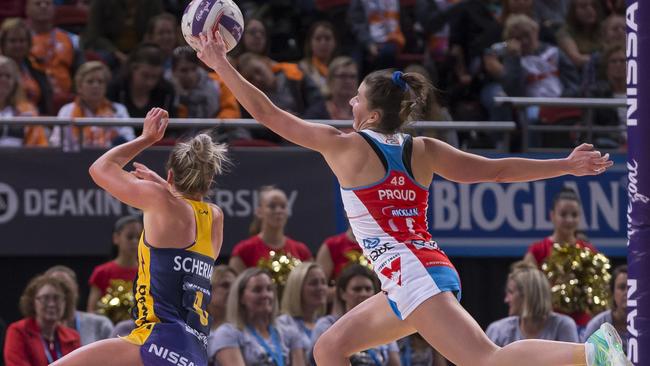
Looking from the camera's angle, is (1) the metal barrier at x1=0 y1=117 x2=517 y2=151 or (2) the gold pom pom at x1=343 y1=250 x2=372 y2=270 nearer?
(2) the gold pom pom at x1=343 y1=250 x2=372 y2=270

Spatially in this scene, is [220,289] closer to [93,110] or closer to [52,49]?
[93,110]

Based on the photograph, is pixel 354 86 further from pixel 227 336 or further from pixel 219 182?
pixel 227 336

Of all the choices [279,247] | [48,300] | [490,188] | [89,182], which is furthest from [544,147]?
[48,300]

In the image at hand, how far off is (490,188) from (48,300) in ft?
12.4

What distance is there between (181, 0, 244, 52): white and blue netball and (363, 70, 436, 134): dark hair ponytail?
74 centimetres

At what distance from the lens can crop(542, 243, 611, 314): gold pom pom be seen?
10156mm

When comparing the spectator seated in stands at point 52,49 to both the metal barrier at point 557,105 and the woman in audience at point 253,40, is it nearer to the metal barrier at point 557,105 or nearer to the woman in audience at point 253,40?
the woman in audience at point 253,40

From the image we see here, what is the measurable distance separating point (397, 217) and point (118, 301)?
3856 millimetres

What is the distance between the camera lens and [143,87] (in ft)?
37.1

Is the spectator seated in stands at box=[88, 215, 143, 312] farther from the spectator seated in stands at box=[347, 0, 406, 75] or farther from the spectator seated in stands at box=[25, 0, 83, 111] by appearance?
the spectator seated in stands at box=[347, 0, 406, 75]

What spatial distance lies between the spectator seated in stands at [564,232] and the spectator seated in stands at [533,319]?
0.71 meters

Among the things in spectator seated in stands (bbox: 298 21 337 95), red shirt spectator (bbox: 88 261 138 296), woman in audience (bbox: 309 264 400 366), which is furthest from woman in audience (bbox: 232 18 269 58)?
woman in audience (bbox: 309 264 400 366)

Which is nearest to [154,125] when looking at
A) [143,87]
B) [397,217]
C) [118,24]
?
[397,217]

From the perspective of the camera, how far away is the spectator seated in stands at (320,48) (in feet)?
40.4
